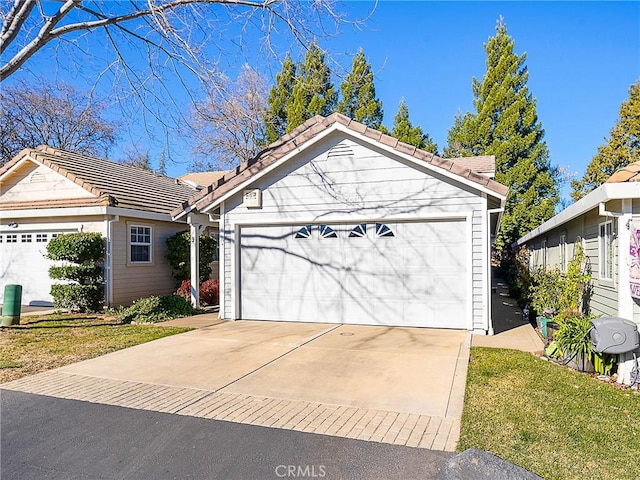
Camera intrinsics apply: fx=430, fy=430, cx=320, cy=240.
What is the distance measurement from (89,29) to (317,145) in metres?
5.30

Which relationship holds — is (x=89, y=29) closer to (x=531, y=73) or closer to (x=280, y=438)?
(x=280, y=438)

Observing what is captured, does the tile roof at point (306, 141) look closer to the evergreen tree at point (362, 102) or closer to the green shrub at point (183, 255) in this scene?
the green shrub at point (183, 255)

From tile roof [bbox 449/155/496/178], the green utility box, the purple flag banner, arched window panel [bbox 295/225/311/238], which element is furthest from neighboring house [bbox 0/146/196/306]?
the purple flag banner

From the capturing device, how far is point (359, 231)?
976 cm

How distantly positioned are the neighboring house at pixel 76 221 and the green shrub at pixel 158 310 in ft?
5.93

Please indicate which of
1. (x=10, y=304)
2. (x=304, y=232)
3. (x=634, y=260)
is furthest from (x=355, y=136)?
(x=10, y=304)

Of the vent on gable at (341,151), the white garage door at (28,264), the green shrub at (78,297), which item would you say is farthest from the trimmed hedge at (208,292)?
the vent on gable at (341,151)

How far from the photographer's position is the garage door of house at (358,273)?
9.09 meters

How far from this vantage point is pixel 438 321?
9133 mm

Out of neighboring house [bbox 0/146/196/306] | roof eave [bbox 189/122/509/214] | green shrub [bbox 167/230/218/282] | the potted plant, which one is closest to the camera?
A: the potted plant

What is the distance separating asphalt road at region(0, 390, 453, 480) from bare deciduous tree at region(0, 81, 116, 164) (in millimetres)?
26359

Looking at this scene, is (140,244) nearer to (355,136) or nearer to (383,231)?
(355,136)

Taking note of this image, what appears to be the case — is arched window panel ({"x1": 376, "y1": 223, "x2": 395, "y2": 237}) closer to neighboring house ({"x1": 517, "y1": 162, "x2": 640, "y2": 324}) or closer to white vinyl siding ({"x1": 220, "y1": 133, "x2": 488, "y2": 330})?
white vinyl siding ({"x1": 220, "y1": 133, "x2": 488, "y2": 330})

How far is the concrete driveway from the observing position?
4.40m
